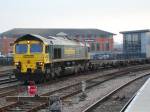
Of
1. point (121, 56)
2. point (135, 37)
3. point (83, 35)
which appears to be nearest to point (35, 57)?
point (121, 56)

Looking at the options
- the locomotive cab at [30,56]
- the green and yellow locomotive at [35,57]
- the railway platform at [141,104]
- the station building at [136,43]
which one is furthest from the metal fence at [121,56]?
the railway platform at [141,104]

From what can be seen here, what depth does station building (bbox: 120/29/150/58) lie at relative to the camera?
90.4 metres

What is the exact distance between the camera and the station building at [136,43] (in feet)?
297

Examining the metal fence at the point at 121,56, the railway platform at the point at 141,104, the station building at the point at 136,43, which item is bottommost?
the railway platform at the point at 141,104

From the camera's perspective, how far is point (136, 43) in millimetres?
92688

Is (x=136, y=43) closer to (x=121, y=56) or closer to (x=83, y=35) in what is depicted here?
(x=121, y=56)

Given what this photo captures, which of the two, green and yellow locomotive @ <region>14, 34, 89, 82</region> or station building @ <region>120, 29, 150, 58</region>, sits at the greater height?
station building @ <region>120, 29, 150, 58</region>

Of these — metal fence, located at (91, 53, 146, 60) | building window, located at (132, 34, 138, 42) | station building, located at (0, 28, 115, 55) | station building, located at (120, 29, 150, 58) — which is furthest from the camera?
station building, located at (0, 28, 115, 55)

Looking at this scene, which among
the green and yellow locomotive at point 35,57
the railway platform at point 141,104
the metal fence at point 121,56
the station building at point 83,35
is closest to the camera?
the railway platform at point 141,104

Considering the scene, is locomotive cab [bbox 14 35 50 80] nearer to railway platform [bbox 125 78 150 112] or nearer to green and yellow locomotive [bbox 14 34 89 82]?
green and yellow locomotive [bbox 14 34 89 82]

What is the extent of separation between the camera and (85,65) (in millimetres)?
45562

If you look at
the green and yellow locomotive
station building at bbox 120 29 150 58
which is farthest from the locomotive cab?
station building at bbox 120 29 150 58

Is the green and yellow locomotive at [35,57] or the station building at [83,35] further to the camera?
the station building at [83,35]

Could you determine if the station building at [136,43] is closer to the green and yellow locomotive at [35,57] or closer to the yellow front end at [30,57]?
the green and yellow locomotive at [35,57]
